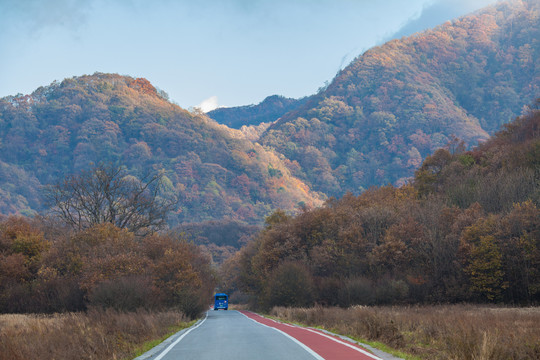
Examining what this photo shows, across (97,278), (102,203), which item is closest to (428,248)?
(102,203)

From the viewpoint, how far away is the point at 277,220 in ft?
282

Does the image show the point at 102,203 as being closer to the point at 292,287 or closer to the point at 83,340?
the point at 292,287

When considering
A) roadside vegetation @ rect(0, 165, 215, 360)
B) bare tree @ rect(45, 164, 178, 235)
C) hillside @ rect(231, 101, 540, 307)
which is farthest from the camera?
bare tree @ rect(45, 164, 178, 235)

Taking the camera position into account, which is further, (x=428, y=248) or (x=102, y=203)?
(x=102, y=203)

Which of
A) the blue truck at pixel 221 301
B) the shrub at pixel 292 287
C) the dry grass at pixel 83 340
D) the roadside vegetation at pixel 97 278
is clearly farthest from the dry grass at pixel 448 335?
the blue truck at pixel 221 301

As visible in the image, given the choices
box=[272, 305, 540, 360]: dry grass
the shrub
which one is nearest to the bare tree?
the shrub

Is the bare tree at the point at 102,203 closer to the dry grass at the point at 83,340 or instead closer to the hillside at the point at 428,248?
the hillside at the point at 428,248

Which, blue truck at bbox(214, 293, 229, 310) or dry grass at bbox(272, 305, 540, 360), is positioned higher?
dry grass at bbox(272, 305, 540, 360)

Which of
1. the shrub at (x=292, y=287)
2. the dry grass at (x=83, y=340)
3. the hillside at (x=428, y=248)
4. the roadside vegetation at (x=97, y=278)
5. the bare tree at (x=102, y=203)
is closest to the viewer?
the dry grass at (x=83, y=340)

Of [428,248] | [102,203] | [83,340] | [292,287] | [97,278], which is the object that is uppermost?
[102,203]

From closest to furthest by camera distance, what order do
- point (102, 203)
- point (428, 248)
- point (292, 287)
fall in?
point (292, 287) → point (428, 248) → point (102, 203)

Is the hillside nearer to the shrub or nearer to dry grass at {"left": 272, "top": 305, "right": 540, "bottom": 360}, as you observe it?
the shrub

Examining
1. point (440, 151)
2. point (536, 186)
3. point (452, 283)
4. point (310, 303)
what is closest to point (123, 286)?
point (310, 303)

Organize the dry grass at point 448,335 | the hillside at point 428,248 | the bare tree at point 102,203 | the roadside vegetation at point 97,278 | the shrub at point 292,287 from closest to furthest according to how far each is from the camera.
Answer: the dry grass at point 448,335 → the roadside vegetation at point 97,278 → the hillside at point 428,248 → the shrub at point 292,287 → the bare tree at point 102,203
